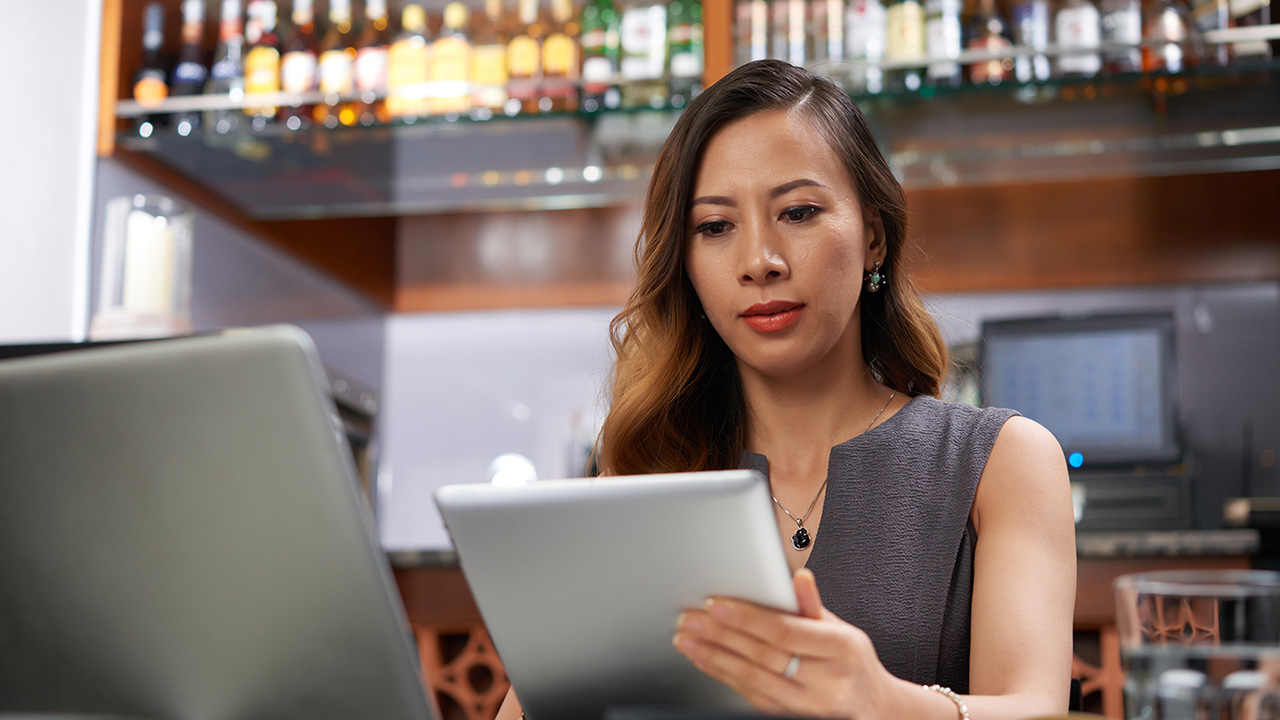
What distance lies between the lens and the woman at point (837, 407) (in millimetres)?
909

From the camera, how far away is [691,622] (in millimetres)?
527

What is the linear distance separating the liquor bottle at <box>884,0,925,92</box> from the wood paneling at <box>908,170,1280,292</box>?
1.57ft

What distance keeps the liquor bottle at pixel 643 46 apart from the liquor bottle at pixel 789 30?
0.23 m

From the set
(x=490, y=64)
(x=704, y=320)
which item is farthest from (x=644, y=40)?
(x=704, y=320)

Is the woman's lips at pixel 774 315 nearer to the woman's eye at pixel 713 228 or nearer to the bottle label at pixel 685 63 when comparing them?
the woman's eye at pixel 713 228

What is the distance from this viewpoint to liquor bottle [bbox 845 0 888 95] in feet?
7.00

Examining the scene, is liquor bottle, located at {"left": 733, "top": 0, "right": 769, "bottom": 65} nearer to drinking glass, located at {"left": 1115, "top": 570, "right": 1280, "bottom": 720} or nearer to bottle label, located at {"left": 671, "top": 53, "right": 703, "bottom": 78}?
bottle label, located at {"left": 671, "top": 53, "right": 703, "bottom": 78}

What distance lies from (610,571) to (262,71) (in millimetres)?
2128

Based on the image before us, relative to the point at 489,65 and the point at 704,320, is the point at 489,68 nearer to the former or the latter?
the point at 489,65

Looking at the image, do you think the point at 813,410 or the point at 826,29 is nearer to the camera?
the point at 813,410

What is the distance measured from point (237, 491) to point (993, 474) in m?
0.69

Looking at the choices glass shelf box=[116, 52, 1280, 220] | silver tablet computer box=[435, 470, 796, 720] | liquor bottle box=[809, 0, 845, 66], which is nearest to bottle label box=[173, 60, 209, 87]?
glass shelf box=[116, 52, 1280, 220]

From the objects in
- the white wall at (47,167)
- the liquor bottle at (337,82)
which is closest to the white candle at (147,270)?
the white wall at (47,167)

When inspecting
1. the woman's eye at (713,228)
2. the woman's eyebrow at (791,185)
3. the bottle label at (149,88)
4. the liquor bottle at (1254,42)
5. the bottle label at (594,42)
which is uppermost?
the bottle label at (594,42)
